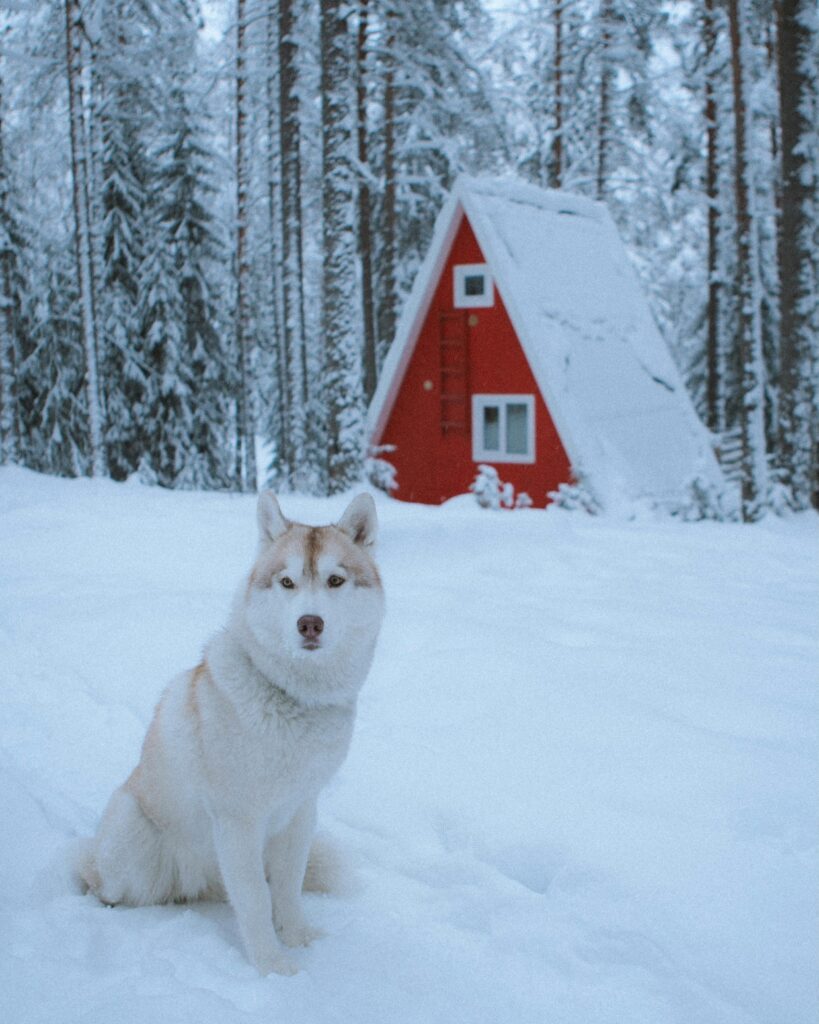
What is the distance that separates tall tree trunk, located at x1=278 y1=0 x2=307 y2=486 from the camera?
18.0 meters

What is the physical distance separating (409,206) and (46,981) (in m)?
20.7

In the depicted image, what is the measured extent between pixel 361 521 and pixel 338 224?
1120 cm

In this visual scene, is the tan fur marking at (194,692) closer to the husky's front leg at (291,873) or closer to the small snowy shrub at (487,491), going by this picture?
the husky's front leg at (291,873)

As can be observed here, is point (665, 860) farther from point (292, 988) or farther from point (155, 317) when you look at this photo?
point (155, 317)

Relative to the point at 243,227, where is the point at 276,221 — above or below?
above

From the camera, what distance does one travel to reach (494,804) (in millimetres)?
4004

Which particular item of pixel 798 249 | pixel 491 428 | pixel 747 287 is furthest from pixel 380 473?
pixel 798 249

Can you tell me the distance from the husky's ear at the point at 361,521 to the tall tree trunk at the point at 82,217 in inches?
585

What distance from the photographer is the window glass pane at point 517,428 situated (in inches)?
642

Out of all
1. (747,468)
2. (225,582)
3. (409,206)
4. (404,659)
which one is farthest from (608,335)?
(404,659)

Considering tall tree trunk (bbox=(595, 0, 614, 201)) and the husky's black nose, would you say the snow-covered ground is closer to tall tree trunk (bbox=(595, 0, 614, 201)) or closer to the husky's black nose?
the husky's black nose

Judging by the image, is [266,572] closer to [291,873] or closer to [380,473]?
[291,873]

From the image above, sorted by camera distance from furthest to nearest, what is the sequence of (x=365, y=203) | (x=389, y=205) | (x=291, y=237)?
(x=291, y=237), (x=365, y=203), (x=389, y=205)

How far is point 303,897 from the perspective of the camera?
11.6 feet
